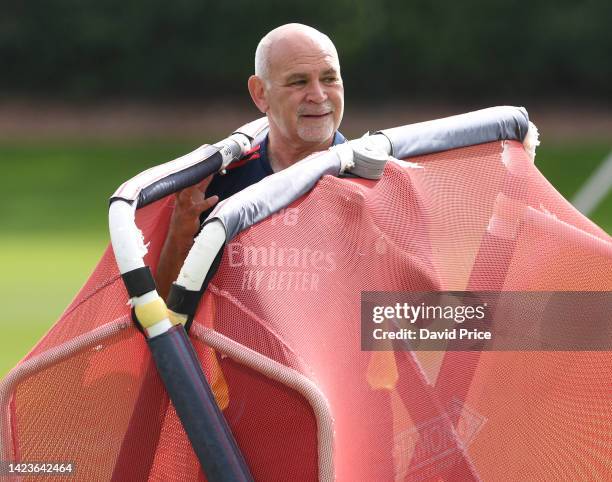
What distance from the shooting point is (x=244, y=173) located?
443 centimetres

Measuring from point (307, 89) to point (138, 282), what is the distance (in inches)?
50.4

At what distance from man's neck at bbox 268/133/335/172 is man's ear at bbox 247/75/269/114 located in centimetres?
11

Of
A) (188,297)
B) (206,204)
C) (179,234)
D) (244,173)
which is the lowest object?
(188,297)

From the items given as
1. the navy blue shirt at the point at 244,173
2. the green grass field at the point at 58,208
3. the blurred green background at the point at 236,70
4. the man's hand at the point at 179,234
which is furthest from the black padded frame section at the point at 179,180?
the blurred green background at the point at 236,70

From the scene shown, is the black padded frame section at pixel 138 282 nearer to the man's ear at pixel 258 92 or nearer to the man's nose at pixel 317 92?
the man's nose at pixel 317 92

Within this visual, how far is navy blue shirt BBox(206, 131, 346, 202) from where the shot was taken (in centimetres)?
438

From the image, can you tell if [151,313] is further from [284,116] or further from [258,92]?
[258,92]

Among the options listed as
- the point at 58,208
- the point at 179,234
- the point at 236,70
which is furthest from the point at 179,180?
the point at 236,70

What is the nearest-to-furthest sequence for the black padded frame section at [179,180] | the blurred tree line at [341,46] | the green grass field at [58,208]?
the black padded frame section at [179,180] < the green grass field at [58,208] < the blurred tree line at [341,46]

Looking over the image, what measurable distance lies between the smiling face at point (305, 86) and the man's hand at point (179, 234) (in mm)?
379

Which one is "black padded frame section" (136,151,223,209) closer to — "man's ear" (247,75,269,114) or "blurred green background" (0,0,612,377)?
"man's ear" (247,75,269,114)

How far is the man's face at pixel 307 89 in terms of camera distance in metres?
4.23

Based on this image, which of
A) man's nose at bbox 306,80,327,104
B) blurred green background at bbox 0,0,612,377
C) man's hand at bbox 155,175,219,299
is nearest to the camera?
man's hand at bbox 155,175,219,299

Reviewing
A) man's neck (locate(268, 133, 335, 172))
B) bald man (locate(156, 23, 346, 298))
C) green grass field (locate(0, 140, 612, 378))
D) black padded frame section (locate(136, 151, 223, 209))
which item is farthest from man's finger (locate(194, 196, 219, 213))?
green grass field (locate(0, 140, 612, 378))
